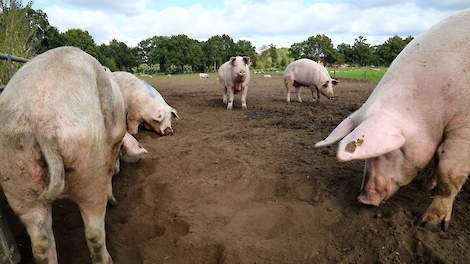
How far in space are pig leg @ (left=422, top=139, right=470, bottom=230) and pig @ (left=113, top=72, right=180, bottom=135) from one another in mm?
4897

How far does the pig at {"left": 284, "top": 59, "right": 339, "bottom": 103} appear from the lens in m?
12.1

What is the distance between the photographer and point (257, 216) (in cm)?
355

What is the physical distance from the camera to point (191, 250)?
317 cm

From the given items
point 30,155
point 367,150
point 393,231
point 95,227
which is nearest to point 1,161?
point 30,155

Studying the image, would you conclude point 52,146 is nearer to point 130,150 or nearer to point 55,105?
point 55,105

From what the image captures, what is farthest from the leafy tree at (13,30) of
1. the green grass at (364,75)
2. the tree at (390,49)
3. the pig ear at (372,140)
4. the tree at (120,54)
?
the tree at (390,49)

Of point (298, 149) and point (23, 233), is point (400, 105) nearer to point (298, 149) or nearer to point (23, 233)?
point (298, 149)

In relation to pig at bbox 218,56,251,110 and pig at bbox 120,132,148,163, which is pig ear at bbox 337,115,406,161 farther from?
pig at bbox 218,56,251,110

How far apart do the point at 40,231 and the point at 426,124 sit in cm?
303

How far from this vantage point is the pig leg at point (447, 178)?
3084 mm

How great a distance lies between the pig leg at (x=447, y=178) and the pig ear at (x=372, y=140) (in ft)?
1.50

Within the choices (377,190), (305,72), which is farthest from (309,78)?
(377,190)

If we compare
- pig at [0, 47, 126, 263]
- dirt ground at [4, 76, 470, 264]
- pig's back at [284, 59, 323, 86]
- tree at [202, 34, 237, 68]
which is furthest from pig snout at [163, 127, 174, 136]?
tree at [202, 34, 237, 68]

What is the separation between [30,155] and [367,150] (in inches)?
88.4
